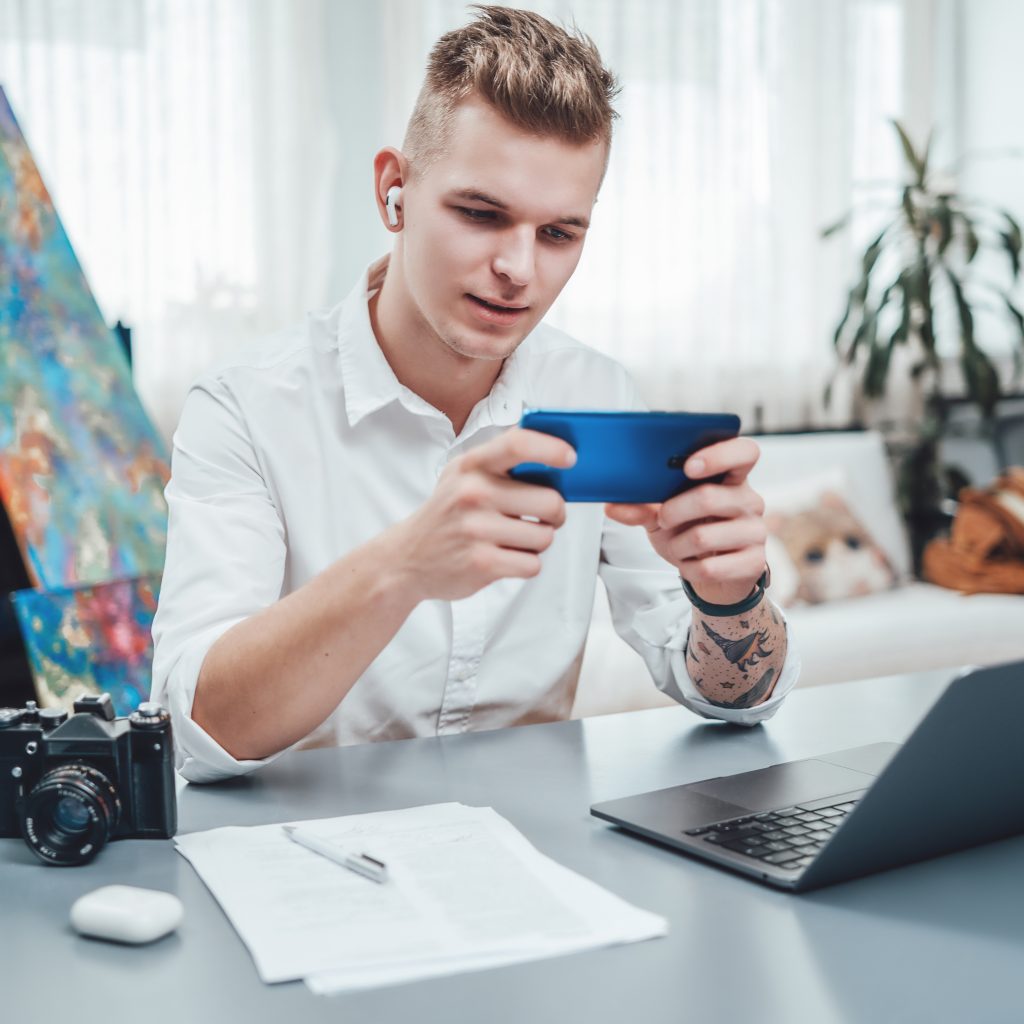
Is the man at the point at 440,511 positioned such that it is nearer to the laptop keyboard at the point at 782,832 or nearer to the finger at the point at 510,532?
the finger at the point at 510,532

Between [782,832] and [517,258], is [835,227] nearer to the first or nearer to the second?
[517,258]

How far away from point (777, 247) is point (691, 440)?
3.14 meters

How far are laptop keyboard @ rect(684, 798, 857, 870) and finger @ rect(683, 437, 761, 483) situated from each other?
0.84 ft

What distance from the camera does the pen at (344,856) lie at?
0.74m

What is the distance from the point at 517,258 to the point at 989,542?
2512 millimetres

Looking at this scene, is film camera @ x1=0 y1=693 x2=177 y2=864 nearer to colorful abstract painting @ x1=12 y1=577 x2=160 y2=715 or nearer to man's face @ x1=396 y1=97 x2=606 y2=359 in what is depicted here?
man's face @ x1=396 y1=97 x2=606 y2=359

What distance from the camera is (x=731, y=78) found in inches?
146

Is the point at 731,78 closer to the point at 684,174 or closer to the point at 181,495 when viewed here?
the point at 684,174

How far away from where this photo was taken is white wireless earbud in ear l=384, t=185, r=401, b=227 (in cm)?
132

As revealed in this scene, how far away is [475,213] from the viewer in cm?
118

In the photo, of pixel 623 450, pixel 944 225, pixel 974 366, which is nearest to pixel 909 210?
pixel 944 225

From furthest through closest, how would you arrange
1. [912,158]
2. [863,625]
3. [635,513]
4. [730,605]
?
[912,158] → [863,625] → [730,605] → [635,513]

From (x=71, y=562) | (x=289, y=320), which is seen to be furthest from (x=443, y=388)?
(x=289, y=320)

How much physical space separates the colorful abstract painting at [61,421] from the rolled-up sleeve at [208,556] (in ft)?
3.24
